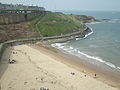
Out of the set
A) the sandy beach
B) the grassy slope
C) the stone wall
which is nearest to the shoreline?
the sandy beach

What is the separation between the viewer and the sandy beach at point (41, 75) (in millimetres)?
34812

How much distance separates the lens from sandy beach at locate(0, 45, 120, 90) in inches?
1371

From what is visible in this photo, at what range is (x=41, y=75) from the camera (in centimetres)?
3959

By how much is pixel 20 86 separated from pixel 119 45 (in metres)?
49.4

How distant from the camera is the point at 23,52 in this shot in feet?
190

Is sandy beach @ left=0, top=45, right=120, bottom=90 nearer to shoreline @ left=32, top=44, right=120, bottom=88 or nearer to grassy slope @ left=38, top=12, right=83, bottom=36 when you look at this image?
shoreline @ left=32, top=44, right=120, bottom=88

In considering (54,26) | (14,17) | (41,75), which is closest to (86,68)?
(41,75)

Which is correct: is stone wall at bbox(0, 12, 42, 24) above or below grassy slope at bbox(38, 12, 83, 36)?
above

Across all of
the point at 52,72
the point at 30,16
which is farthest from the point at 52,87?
the point at 30,16

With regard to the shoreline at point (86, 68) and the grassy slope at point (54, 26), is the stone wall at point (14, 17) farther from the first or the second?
the shoreline at point (86, 68)

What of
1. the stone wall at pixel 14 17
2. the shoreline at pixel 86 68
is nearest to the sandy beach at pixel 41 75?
the shoreline at pixel 86 68

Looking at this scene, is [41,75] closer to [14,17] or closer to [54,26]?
[14,17]

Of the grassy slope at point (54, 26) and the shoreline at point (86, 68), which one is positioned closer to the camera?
the shoreline at point (86, 68)

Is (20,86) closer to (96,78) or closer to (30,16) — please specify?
(96,78)
